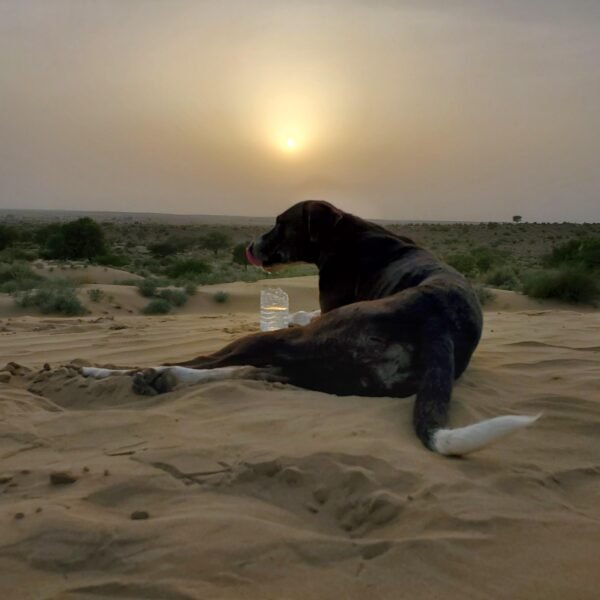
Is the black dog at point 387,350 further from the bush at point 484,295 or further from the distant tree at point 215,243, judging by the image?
the distant tree at point 215,243

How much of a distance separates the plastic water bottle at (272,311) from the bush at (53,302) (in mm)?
4142

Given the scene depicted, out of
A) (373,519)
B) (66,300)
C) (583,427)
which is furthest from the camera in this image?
(66,300)

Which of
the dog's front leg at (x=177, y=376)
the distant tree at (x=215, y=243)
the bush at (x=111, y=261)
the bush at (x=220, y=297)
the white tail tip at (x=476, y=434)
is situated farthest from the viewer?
the distant tree at (x=215, y=243)

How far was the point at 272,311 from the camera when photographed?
309 inches

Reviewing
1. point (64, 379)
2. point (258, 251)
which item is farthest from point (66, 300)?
point (64, 379)

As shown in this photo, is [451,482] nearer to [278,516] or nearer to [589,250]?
[278,516]

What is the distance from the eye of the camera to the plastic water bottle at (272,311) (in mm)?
7500

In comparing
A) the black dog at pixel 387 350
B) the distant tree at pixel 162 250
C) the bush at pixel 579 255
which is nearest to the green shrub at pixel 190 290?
the bush at pixel 579 255

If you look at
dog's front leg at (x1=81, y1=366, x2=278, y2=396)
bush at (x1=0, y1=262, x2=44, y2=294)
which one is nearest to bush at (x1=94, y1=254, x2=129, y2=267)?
bush at (x1=0, y1=262, x2=44, y2=294)

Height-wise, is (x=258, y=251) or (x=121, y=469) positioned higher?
(x=258, y=251)

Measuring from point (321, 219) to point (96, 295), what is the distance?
24.8 ft

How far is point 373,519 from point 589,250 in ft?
54.6

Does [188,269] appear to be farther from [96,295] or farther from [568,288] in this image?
[568,288]

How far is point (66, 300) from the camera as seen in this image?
10992 millimetres
